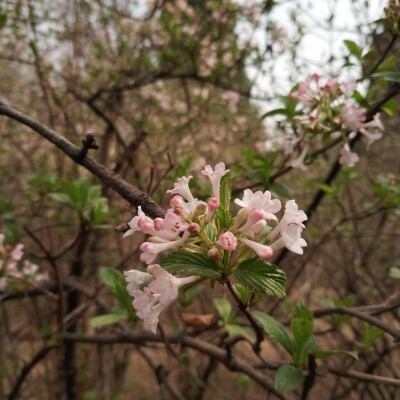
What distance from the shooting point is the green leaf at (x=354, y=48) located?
1.86 metres

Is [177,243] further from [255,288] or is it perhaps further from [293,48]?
[293,48]

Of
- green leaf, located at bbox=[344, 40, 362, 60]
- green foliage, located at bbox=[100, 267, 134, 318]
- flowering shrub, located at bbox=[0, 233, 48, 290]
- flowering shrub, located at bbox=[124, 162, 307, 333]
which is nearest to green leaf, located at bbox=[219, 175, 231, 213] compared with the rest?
flowering shrub, located at bbox=[124, 162, 307, 333]

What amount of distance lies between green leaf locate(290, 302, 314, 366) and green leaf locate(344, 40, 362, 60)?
59.1 inches

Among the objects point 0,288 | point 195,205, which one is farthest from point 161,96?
point 195,205

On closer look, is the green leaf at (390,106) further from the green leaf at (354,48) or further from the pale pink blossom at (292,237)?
the pale pink blossom at (292,237)

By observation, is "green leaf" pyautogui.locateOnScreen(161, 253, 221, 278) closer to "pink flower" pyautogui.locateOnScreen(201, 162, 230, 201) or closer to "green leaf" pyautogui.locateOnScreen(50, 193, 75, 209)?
"pink flower" pyautogui.locateOnScreen(201, 162, 230, 201)

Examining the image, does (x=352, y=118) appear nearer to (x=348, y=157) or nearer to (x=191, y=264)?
(x=348, y=157)

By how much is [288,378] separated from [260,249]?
0.60 metres

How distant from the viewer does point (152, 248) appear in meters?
0.85

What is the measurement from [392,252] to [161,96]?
4416 millimetres

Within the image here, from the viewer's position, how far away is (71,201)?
185 centimetres

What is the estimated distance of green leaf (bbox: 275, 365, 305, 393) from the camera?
1.10 meters

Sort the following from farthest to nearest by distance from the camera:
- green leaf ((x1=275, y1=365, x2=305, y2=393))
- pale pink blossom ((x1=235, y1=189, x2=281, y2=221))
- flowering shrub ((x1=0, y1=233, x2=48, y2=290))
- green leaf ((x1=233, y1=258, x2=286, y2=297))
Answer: flowering shrub ((x1=0, y1=233, x2=48, y2=290)), green leaf ((x1=275, y1=365, x2=305, y2=393)), pale pink blossom ((x1=235, y1=189, x2=281, y2=221)), green leaf ((x1=233, y1=258, x2=286, y2=297))

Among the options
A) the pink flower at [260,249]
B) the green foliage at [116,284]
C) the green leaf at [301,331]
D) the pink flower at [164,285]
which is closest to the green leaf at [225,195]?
the pink flower at [260,249]
